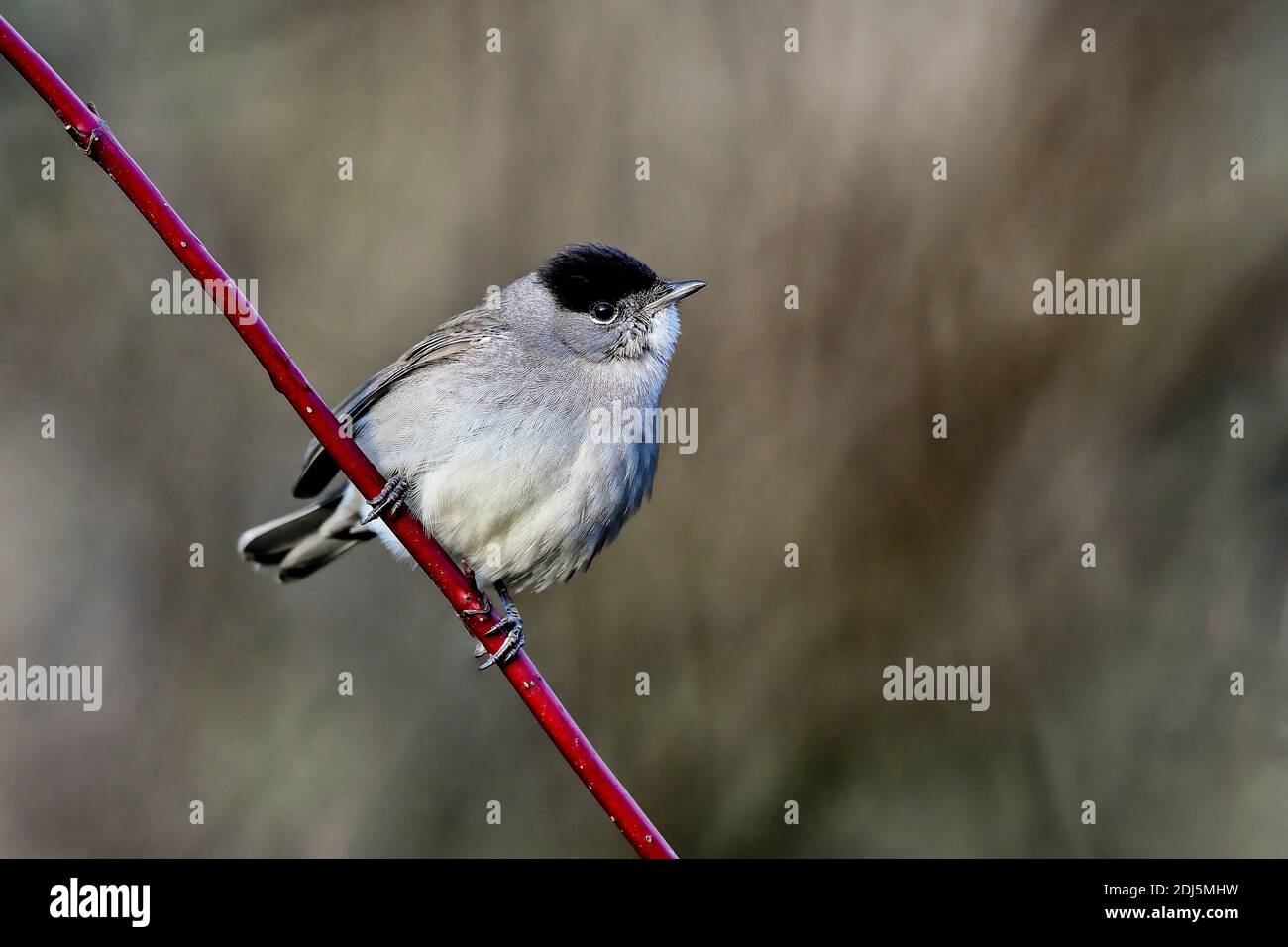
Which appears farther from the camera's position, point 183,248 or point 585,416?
point 585,416

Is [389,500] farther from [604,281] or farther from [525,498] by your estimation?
[604,281]

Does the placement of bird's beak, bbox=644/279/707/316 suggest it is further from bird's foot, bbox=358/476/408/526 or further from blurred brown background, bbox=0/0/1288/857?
blurred brown background, bbox=0/0/1288/857

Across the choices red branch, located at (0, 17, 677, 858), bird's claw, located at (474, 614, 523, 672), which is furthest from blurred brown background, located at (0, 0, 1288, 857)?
red branch, located at (0, 17, 677, 858)

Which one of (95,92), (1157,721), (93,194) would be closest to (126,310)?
(93,194)

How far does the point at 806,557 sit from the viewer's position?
713cm

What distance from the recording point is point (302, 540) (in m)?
6.28

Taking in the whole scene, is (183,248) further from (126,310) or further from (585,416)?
(126,310)

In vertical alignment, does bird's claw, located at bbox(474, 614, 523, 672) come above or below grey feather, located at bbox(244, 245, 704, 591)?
below

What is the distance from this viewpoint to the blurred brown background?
6.92 meters

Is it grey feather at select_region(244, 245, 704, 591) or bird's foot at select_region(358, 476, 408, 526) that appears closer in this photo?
bird's foot at select_region(358, 476, 408, 526)

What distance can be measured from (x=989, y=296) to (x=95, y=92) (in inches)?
227

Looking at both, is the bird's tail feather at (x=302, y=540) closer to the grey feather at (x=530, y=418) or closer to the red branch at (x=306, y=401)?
the grey feather at (x=530, y=418)

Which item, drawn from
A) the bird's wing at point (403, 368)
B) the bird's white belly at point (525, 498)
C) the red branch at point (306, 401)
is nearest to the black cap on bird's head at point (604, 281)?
the bird's wing at point (403, 368)

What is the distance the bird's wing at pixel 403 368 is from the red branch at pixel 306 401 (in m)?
1.79
